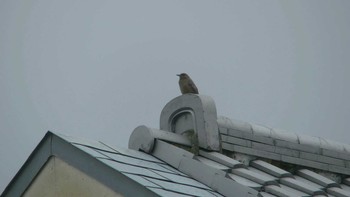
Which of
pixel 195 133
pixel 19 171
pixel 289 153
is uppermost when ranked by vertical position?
pixel 289 153

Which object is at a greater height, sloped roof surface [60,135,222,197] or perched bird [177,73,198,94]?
perched bird [177,73,198,94]

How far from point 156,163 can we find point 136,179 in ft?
3.16

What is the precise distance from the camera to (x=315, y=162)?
8453 mm

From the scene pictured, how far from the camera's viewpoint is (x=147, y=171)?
6.32 m

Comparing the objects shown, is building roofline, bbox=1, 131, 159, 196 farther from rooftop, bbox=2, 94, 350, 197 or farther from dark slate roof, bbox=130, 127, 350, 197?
dark slate roof, bbox=130, 127, 350, 197

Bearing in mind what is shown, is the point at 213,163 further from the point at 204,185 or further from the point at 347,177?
the point at 347,177

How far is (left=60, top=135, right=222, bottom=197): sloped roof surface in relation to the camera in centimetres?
596

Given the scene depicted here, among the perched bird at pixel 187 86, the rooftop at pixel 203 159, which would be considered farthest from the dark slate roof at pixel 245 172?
the perched bird at pixel 187 86

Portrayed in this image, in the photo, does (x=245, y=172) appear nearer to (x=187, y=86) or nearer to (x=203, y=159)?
(x=203, y=159)

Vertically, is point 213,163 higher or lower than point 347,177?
lower

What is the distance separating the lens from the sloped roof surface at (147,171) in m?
5.96

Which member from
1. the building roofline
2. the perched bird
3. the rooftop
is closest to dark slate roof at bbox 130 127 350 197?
the rooftop

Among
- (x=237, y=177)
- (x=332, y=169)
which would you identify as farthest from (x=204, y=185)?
(x=332, y=169)

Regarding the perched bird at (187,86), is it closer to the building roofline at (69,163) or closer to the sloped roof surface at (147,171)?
the sloped roof surface at (147,171)
